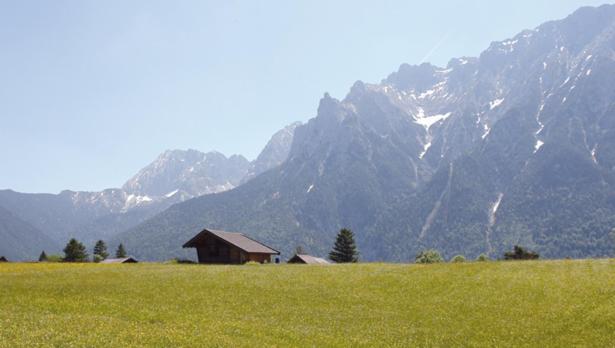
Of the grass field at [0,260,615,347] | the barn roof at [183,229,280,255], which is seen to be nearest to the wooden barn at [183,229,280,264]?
the barn roof at [183,229,280,255]

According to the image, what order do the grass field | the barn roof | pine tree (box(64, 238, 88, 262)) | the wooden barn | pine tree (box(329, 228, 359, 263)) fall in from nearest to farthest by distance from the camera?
the grass field, the wooden barn, the barn roof, pine tree (box(329, 228, 359, 263)), pine tree (box(64, 238, 88, 262))

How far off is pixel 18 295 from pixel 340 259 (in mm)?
109776

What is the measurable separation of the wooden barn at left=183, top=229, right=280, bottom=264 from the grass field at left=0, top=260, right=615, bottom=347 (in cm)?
3268

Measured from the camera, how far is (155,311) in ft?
99.6

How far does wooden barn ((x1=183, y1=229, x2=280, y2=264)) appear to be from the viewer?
269 ft

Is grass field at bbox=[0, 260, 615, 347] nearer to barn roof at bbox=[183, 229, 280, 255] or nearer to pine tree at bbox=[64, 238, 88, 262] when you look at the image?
barn roof at bbox=[183, 229, 280, 255]

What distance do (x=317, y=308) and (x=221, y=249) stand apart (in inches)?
2018

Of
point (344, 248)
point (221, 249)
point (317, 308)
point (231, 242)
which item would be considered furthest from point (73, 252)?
point (317, 308)

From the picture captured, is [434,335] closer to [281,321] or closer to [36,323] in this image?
[281,321]

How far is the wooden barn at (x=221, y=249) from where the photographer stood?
269 ft

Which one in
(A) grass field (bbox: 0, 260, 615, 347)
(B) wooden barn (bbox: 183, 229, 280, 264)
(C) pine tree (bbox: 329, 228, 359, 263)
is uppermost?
(C) pine tree (bbox: 329, 228, 359, 263)

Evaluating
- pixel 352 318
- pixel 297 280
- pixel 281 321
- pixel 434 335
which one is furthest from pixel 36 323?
pixel 297 280

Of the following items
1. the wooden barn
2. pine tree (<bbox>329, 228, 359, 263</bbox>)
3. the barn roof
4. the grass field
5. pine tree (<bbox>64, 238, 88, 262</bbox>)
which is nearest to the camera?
the grass field

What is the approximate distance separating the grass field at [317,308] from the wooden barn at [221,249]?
32677 mm
